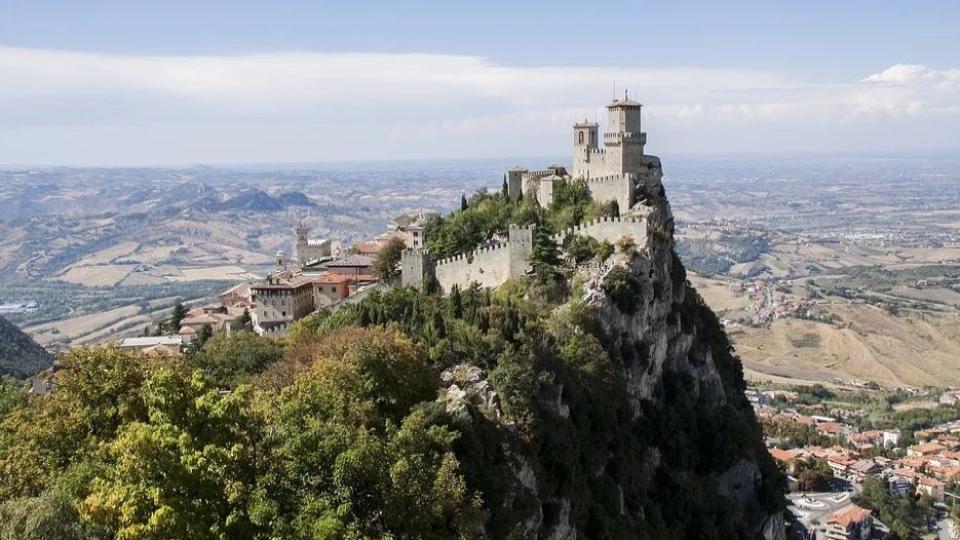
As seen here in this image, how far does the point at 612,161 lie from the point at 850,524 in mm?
40901

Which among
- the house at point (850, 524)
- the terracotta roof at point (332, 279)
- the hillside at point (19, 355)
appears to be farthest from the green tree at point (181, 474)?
the hillside at point (19, 355)

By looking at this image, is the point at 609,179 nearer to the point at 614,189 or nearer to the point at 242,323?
the point at 614,189

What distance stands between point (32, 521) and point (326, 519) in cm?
615

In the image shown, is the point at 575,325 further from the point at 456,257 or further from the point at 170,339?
the point at 170,339

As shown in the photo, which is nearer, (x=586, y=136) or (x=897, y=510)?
(x=586, y=136)

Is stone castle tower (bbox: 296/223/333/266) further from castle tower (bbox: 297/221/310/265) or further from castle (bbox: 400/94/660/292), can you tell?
castle (bbox: 400/94/660/292)

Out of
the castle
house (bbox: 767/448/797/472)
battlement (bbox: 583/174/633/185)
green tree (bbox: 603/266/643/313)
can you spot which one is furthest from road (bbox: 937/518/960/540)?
green tree (bbox: 603/266/643/313)

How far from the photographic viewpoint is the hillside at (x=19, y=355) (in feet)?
341

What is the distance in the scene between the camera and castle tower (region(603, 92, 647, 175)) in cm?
6050

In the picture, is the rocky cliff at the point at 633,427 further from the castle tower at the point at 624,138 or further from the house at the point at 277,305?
the house at the point at 277,305

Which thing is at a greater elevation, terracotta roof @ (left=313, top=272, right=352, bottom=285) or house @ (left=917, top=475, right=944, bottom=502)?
terracotta roof @ (left=313, top=272, right=352, bottom=285)

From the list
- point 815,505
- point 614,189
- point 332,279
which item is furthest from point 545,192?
point 815,505

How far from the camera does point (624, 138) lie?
6044 cm

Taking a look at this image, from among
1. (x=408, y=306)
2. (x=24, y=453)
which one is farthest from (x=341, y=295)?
(x=24, y=453)
